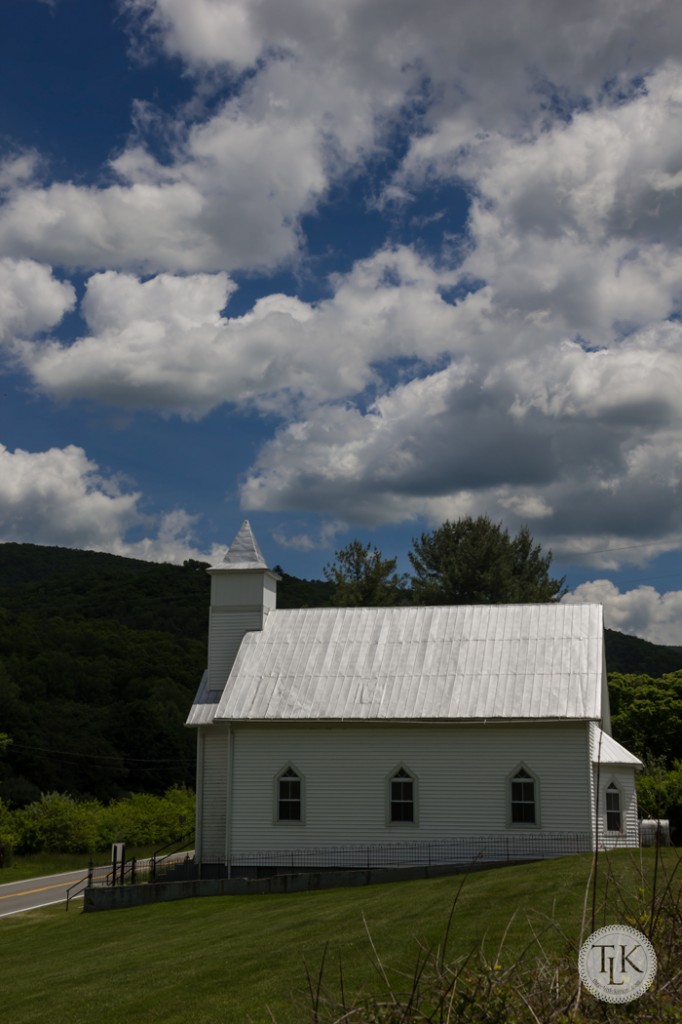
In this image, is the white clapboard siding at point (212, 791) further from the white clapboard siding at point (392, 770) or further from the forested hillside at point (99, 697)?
the forested hillside at point (99, 697)

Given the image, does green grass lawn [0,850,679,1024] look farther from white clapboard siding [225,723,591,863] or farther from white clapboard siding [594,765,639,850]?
white clapboard siding [594,765,639,850]

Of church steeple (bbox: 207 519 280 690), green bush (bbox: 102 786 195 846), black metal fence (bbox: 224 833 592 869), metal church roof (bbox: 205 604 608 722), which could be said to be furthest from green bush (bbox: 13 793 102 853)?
black metal fence (bbox: 224 833 592 869)

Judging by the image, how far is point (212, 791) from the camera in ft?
101

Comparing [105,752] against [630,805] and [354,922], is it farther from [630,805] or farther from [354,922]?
[354,922]

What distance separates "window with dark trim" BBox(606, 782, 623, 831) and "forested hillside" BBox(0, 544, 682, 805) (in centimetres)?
3589

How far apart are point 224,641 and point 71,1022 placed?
779 inches

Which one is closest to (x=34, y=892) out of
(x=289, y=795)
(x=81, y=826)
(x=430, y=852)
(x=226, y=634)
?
(x=226, y=634)

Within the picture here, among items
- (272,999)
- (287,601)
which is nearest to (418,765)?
(272,999)

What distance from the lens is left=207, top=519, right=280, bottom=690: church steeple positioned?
33094 millimetres

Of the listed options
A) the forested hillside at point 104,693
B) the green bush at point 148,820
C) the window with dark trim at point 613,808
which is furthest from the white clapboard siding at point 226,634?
the forested hillside at point 104,693

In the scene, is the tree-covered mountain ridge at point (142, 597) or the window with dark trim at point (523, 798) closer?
the window with dark trim at point (523, 798)

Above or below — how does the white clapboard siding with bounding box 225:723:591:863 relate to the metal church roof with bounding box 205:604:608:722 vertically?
below

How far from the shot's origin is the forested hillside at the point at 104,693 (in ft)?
225

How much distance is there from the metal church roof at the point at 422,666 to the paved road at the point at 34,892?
781 cm
